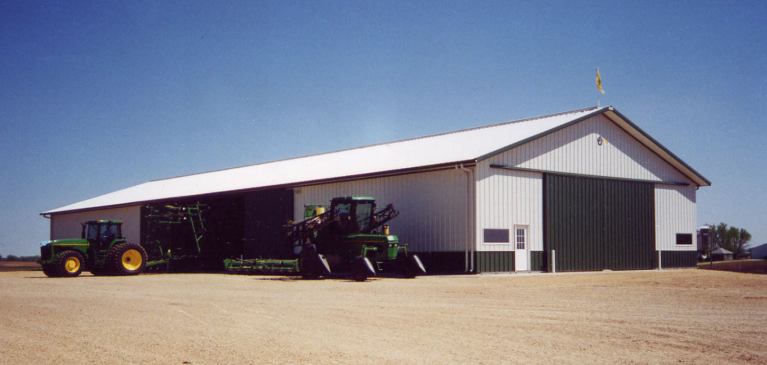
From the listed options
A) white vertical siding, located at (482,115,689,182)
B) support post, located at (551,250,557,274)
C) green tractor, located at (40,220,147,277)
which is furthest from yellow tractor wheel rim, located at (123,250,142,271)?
support post, located at (551,250,557,274)

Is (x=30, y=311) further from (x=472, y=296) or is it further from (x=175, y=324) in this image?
(x=472, y=296)

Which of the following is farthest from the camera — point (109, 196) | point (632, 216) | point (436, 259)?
point (109, 196)

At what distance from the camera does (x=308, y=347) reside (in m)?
8.58

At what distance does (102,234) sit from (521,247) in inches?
649

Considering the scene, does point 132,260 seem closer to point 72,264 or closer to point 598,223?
point 72,264

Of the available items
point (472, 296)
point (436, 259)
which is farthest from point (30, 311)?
point (436, 259)

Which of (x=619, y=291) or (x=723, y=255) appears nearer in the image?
(x=619, y=291)

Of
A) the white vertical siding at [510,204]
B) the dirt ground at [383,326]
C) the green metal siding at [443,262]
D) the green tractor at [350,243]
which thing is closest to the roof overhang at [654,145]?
the white vertical siding at [510,204]

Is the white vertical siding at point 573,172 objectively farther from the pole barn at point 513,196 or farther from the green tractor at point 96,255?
the green tractor at point 96,255

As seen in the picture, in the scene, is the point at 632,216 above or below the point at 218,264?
above

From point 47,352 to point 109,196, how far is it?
150 feet

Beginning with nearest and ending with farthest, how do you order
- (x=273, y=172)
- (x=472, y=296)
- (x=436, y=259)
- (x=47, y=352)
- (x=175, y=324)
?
(x=47, y=352) < (x=175, y=324) < (x=472, y=296) < (x=436, y=259) < (x=273, y=172)

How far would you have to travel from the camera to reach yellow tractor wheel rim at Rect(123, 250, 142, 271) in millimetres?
26422

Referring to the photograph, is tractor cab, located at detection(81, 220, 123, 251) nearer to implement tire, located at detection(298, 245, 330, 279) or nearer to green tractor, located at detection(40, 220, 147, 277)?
green tractor, located at detection(40, 220, 147, 277)
